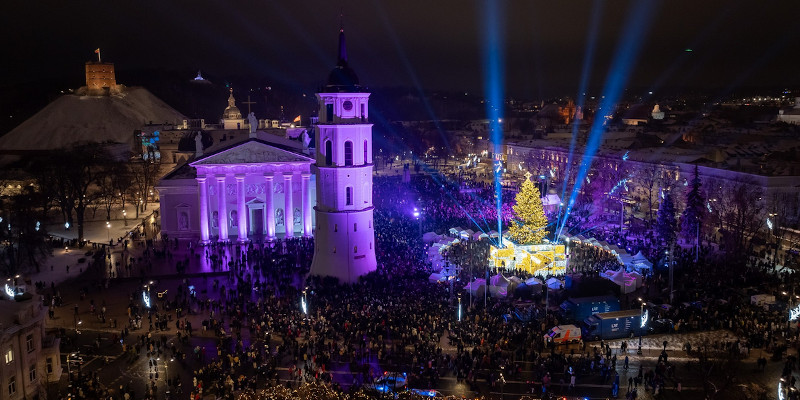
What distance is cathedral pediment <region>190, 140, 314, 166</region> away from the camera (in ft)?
126

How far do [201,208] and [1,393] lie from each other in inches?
883

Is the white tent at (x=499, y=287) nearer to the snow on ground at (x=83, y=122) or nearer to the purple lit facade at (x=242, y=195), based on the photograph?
the purple lit facade at (x=242, y=195)

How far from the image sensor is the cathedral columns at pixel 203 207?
1513 inches

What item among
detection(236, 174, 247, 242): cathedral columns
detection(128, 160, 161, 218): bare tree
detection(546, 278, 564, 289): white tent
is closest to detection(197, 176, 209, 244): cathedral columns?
detection(236, 174, 247, 242): cathedral columns

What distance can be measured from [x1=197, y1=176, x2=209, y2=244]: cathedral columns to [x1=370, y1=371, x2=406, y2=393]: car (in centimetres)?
2326

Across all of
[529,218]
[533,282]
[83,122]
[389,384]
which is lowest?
[389,384]

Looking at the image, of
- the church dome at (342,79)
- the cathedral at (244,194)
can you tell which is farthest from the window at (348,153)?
the church dome at (342,79)

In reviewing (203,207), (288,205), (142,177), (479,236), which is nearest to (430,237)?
(479,236)

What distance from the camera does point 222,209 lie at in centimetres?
3869

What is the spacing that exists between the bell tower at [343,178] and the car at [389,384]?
11247 millimetres

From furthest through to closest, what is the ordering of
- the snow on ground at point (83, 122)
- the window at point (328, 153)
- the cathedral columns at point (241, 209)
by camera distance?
the snow on ground at point (83, 122) → the cathedral columns at point (241, 209) → the window at point (328, 153)

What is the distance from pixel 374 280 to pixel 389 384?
10.8 metres

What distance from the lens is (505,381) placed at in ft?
62.8

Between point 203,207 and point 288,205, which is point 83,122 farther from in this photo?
point 288,205
